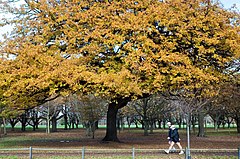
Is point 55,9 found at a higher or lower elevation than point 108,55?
higher

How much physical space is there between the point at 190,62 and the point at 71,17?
327 inches

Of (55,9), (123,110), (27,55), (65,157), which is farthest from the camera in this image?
(123,110)

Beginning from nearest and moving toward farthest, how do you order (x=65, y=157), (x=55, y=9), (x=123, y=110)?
(x=65, y=157), (x=55, y=9), (x=123, y=110)

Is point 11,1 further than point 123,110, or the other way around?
point 123,110

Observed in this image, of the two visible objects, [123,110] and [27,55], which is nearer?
[27,55]

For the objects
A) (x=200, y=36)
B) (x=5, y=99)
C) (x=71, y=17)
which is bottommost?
(x=5, y=99)

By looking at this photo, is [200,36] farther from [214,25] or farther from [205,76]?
[205,76]

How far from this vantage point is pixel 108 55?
2420 centimetres

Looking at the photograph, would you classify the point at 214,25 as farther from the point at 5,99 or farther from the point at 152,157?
the point at 5,99

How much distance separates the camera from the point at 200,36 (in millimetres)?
22750

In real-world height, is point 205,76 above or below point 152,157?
A: above

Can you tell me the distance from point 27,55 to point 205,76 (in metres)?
11.0

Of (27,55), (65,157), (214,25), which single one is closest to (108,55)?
(27,55)

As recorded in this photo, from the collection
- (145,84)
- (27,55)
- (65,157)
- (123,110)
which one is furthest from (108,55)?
(123,110)
